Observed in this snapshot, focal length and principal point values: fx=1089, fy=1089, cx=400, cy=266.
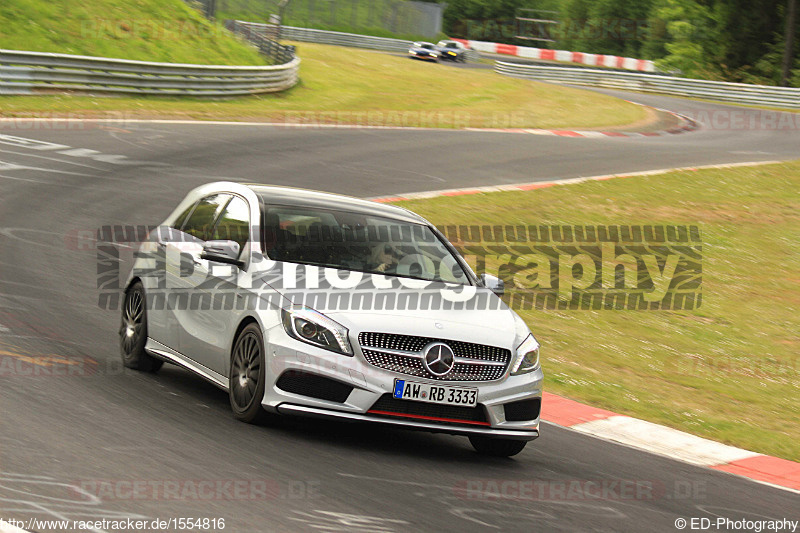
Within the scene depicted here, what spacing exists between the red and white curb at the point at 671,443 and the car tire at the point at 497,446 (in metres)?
1.51

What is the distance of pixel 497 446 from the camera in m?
7.70

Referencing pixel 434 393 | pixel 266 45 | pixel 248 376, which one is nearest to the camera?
pixel 434 393

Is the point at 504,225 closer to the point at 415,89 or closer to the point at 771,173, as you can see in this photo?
the point at 771,173

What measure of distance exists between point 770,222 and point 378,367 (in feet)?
56.4

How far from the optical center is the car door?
767cm

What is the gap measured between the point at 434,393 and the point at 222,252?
1.86 m

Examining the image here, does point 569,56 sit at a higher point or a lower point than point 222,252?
lower

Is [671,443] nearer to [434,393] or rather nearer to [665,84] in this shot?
[434,393]

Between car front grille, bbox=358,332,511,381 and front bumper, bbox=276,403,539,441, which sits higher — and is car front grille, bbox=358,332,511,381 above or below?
above

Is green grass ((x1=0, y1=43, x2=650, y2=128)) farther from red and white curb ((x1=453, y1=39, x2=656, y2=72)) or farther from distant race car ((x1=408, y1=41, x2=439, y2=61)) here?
red and white curb ((x1=453, y1=39, x2=656, y2=72))

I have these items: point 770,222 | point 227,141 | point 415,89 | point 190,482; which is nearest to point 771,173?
point 770,222

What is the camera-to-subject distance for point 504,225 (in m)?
18.7

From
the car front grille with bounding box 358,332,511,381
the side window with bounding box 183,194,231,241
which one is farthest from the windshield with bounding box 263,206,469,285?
the car front grille with bounding box 358,332,511,381

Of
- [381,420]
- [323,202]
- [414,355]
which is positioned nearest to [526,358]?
[414,355]
